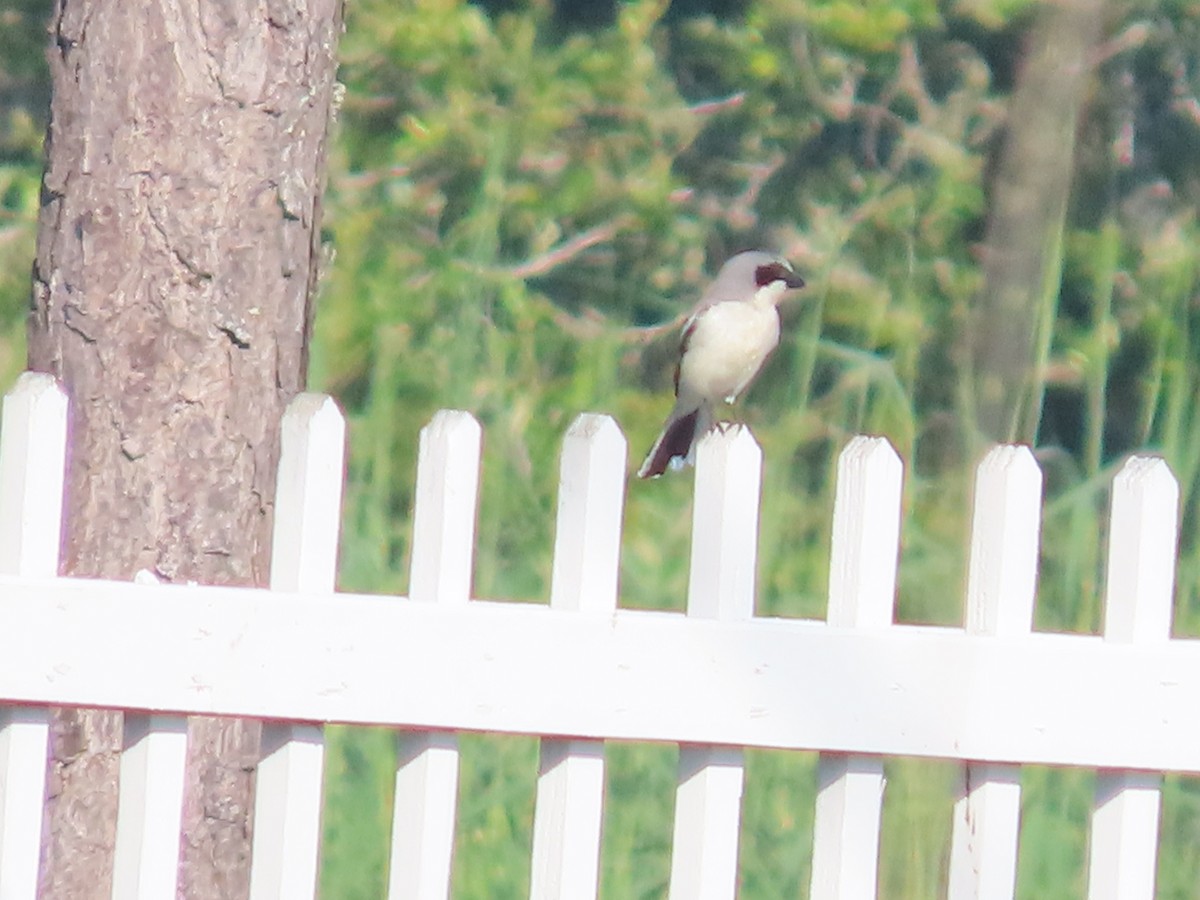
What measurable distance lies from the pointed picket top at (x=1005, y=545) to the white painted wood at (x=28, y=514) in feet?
3.41

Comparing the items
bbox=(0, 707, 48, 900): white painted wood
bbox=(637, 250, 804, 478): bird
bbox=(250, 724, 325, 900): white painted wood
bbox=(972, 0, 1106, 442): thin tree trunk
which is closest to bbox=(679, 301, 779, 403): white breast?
bbox=(637, 250, 804, 478): bird

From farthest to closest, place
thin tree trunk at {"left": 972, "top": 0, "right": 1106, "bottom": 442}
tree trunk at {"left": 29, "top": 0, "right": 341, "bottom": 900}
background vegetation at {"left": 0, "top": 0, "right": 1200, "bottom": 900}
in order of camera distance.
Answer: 1. thin tree trunk at {"left": 972, "top": 0, "right": 1106, "bottom": 442}
2. background vegetation at {"left": 0, "top": 0, "right": 1200, "bottom": 900}
3. tree trunk at {"left": 29, "top": 0, "right": 341, "bottom": 900}

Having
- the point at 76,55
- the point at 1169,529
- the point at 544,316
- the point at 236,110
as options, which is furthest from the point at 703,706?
the point at 544,316

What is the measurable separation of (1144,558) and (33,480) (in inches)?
49.7

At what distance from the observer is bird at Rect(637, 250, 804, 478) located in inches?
179

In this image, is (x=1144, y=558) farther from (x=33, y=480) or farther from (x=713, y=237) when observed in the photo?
(x=713, y=237)

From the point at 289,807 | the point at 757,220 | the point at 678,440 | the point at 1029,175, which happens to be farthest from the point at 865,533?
the point at 757,220

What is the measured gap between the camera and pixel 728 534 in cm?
227

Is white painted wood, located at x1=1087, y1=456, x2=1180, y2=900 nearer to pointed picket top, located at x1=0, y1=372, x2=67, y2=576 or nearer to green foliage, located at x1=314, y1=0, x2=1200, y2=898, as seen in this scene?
pointed picket top, located at x1=0, y1=372, x2=67, y2=576

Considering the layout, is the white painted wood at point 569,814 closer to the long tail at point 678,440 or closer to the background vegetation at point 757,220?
the background vegetation at point 757,220

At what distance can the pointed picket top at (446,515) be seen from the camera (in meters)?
2.23

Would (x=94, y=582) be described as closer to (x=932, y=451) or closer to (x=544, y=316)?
(x=544, y=316)

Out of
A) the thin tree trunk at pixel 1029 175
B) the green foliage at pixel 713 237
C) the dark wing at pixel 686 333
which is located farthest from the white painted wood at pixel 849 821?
the thin tree trunk at pixel 1029 175

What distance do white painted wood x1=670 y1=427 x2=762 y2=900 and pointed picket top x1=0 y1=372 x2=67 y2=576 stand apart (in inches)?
27.9
